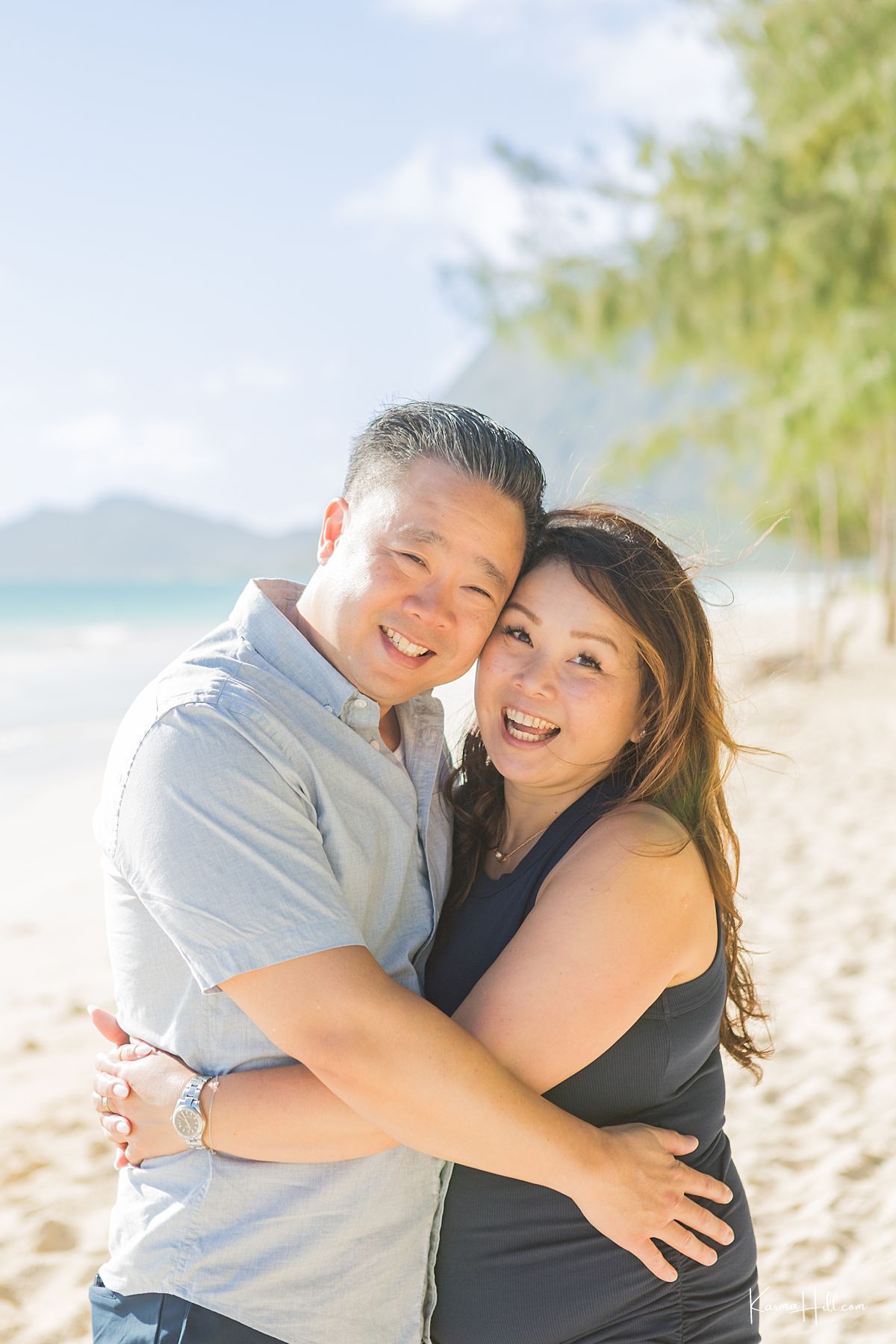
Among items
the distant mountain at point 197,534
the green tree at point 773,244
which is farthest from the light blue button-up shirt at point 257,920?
the distant mountain at point 197,534

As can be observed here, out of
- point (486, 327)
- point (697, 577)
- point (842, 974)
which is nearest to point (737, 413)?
point (486, 327)

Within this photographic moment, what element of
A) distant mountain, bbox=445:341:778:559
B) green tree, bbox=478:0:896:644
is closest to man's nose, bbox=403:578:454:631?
distant mountain, bbox=445:341:778:559

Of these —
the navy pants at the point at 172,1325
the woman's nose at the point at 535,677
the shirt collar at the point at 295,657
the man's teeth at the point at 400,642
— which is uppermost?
the woman's nose at the point at 535,677

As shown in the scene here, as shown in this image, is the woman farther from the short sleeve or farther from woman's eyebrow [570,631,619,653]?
the short sleeve

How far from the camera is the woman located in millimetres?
1857

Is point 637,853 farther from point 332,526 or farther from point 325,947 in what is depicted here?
point 332,526

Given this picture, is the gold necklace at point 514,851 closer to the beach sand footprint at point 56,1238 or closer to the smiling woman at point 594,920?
the smiling woman at point 594,920

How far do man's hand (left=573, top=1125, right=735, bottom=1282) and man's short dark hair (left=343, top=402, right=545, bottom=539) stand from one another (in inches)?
47.6

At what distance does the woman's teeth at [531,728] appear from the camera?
2328mm

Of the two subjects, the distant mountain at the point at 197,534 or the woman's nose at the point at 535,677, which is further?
the distant mountain at the point at 197,534

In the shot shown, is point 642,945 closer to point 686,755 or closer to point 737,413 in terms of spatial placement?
point 686,755

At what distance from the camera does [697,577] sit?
2.46m

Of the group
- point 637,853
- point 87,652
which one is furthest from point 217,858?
point 87,652

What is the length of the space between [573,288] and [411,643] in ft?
35.4
